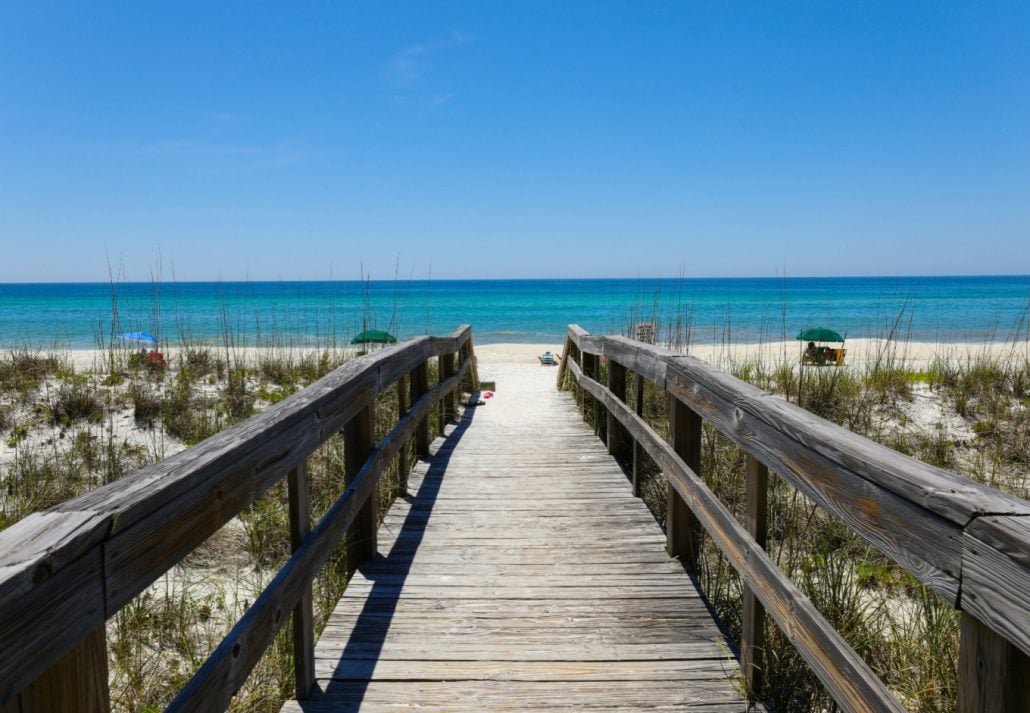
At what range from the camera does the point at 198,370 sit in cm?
892

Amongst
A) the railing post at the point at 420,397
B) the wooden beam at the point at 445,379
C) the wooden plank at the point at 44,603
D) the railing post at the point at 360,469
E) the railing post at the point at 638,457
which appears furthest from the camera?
the wooden beam at the point at 445,379

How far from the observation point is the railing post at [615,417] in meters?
5.24

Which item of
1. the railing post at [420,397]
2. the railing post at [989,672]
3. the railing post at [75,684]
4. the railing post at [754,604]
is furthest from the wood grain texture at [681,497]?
the railing post at [75,684]

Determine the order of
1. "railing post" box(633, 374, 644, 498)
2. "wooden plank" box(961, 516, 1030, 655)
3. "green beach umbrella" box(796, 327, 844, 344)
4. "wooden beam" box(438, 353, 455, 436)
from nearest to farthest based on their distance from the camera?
"wooden plank" box(961, 516, 1030, 655), "railing post" box(633, 374, 644, 498), "wooden beam" box(438, 353, 455, 436), "green beach umbrella" box(796, 327, 844, 344)

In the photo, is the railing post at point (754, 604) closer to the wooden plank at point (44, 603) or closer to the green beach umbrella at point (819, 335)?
the wooden plank at point (44, 603)

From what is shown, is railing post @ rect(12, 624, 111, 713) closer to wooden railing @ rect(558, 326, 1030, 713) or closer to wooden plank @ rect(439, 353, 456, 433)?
wooden railing @ rect(558, 326, 1030, 713)

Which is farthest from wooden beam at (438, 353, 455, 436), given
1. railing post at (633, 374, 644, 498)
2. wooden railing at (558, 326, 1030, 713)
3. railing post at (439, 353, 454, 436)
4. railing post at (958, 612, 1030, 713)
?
railing post at (958, 612, 1030, 713)

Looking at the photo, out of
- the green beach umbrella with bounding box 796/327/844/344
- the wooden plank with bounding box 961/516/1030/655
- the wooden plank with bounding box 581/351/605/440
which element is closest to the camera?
the wooden plank with bounding box 961/516/1030/655

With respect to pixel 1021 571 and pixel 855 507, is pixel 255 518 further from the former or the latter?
pixel 1021 571

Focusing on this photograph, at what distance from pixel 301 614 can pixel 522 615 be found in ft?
3.23

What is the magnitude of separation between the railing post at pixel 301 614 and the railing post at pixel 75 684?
1074 millimetres

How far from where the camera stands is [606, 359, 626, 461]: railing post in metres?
5.24

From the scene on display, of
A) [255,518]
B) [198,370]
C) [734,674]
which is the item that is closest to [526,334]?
[198,370]

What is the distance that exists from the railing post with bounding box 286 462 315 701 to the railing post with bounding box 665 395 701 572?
181 cm
